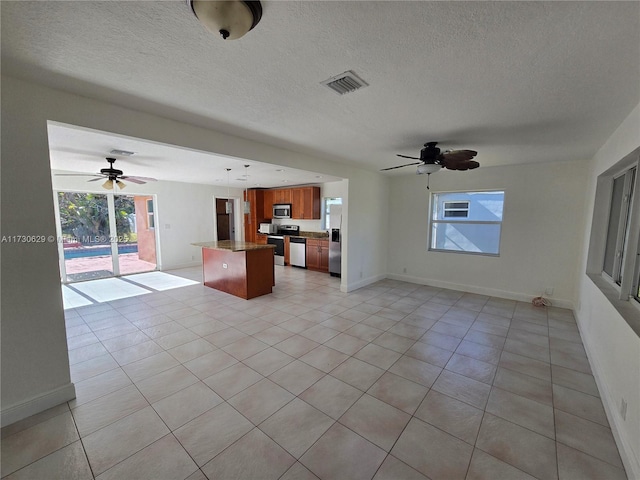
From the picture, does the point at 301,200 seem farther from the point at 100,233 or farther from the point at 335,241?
the point at 100,233

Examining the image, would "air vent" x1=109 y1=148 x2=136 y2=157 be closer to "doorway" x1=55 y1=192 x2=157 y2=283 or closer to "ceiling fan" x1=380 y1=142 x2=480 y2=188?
"doorway" x1=55 y1=192 x2=157 y2=283

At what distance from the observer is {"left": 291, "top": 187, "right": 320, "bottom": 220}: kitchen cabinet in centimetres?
719

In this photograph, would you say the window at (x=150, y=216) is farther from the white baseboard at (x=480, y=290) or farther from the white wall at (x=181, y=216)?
the white baseboard at (x=480, y=290)

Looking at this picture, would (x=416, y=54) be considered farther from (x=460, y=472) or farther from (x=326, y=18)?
(x=460, y=472)

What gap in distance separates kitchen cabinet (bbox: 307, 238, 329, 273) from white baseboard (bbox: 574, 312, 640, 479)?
16.3ft

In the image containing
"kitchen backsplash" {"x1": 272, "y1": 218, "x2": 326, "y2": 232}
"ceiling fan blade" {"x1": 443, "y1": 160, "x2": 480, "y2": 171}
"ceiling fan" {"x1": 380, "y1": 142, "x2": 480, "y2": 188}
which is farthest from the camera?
"kitchen backsplash" {"x1": 272, "y1": 218, "x2": 326, "y2": 232}

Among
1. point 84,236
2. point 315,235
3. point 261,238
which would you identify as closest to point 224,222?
point 261,238

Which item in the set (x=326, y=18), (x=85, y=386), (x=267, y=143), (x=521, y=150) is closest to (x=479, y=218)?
(x=521, y=150)

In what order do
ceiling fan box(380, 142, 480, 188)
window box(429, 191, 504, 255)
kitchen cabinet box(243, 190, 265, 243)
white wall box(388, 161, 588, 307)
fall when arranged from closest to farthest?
ceiling fan box(380, 142, 480, 188)
white wall box(388, 161, 588, 307)
window box(429, 191, 504, 255)
kitchen cabinet box(243, 190, 265, 243)

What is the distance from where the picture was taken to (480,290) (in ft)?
16.2

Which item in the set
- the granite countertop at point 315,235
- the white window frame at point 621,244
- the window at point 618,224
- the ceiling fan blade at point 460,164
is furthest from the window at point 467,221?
the granite countertop at point 315,235

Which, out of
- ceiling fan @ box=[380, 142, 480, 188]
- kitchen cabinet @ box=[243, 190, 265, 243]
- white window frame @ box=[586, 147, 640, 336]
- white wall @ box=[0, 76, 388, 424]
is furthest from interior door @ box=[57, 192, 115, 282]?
white window frame @ box=[586, 147, 640, 336]

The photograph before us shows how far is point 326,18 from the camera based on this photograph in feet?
4.01

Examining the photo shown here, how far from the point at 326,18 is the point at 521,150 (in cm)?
357
